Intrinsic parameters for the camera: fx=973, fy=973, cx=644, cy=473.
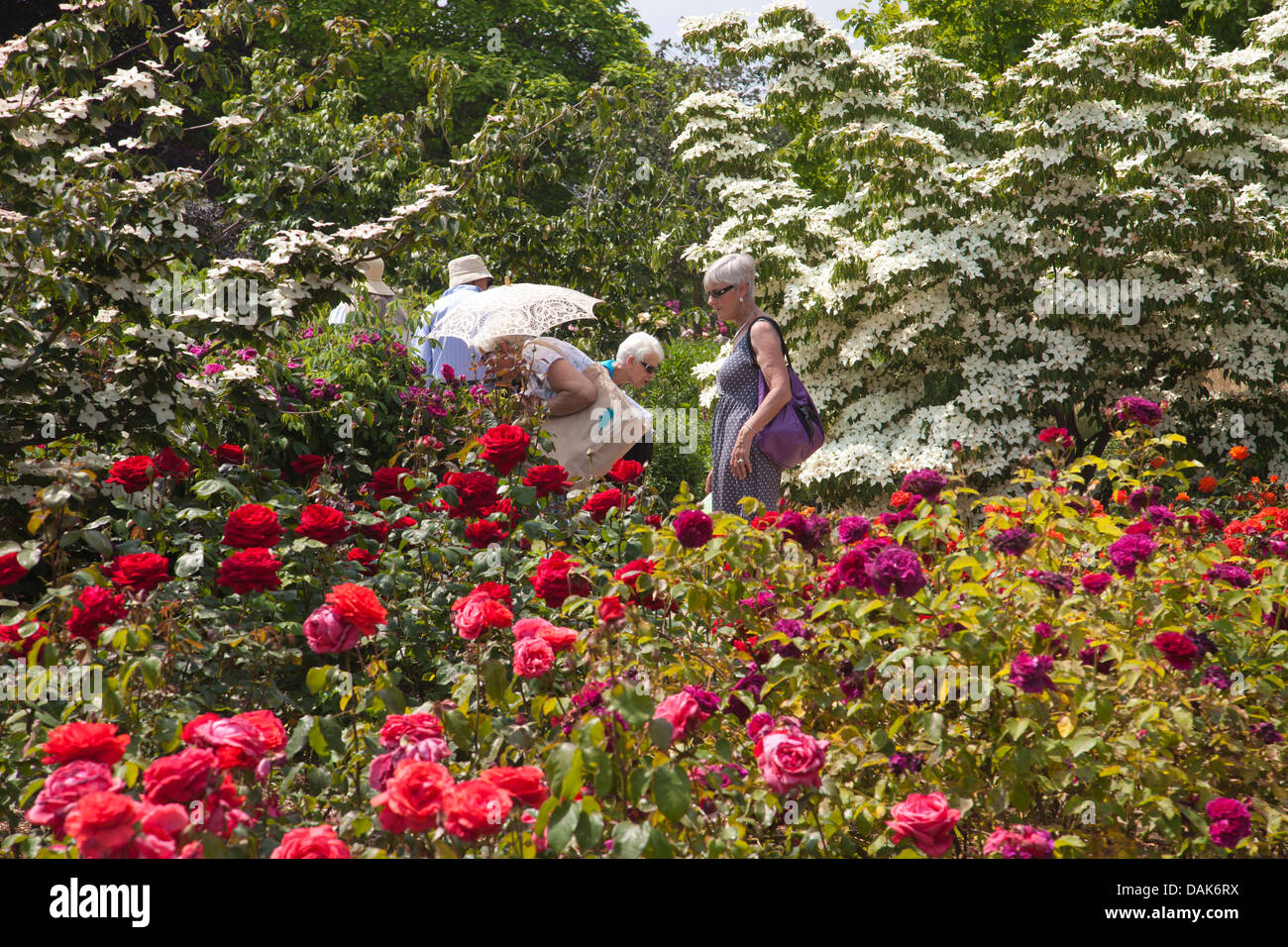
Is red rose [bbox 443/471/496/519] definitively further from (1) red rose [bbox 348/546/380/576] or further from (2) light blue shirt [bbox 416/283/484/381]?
(2) light blue shirt [bbox 416/283/484/381]

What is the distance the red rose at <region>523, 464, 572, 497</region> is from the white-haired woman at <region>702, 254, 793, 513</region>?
150cm

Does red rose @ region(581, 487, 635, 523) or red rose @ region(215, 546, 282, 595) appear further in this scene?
red rose @ region(581, 487, 635, 523)

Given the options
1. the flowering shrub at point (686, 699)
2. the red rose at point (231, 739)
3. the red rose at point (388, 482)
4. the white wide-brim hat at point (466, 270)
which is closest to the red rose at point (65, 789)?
the flowering shrub at point (686, 699)

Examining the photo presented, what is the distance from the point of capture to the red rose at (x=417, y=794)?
1.45m

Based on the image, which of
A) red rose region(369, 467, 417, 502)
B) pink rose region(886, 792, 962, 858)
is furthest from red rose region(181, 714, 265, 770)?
red rose region(369, 467, 417, 502)

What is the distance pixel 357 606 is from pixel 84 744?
53cm

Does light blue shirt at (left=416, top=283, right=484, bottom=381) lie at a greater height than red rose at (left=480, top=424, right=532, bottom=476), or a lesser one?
greater

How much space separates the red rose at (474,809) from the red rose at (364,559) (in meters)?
1.58

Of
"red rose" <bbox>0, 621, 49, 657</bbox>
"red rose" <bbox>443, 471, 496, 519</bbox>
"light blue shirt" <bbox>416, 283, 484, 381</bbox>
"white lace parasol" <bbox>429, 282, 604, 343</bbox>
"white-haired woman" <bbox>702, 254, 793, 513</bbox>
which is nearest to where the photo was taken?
"red rose" <bbox>0, 621, 49, 657</bbox>

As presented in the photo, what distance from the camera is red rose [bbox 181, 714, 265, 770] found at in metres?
1.55

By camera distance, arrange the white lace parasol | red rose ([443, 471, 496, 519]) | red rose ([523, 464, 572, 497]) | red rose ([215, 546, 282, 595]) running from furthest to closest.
→ the white lace parasol → red rose ([523, 464, 572, 497]) → red rose ([443, 471, 496, 519]) → red rose ([215, 546, 282, 595])

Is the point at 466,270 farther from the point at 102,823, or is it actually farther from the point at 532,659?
the point at 102,823

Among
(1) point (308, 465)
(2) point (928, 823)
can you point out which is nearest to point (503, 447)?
(1) point (308, 465)
